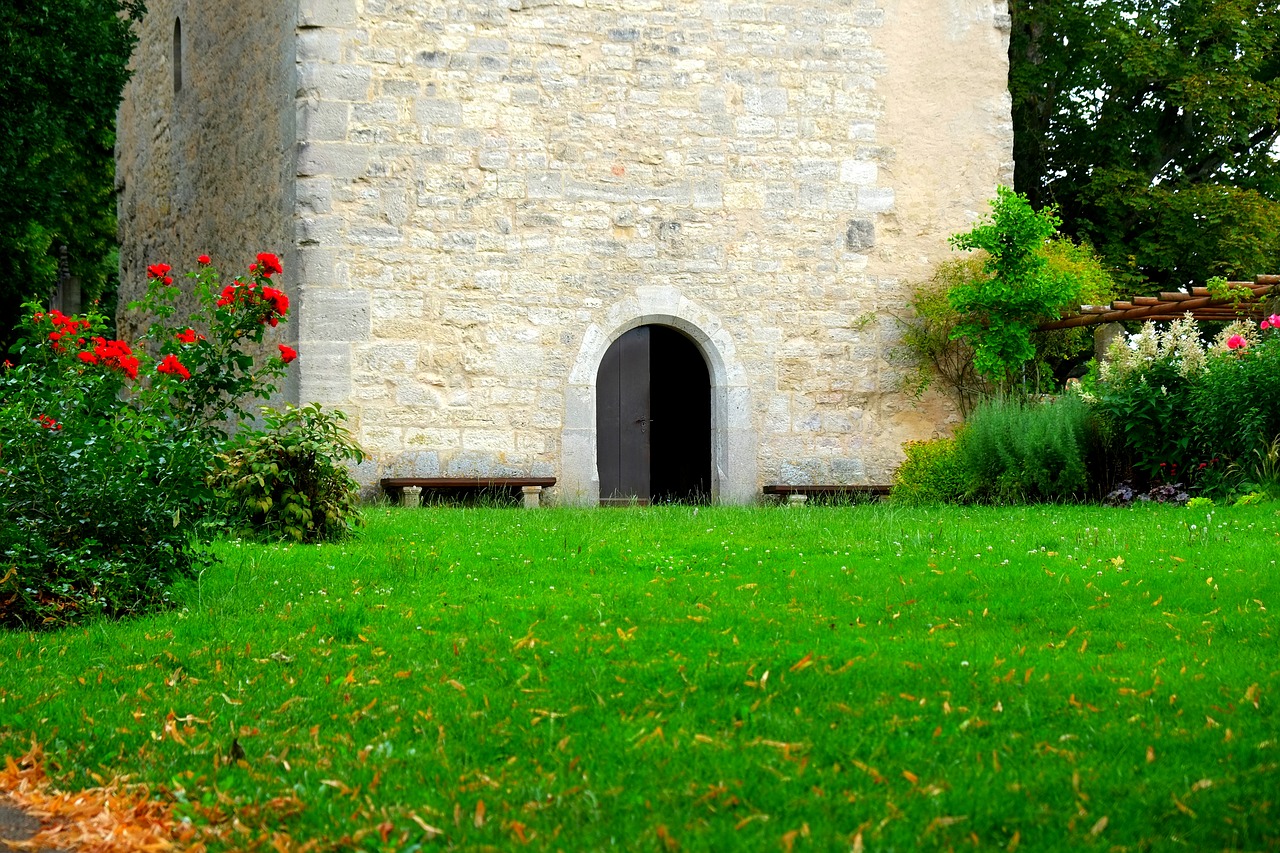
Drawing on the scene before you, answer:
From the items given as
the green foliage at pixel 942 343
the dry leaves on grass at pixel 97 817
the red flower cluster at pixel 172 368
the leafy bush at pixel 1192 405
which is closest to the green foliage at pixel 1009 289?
the green foliage at pixel 942 343

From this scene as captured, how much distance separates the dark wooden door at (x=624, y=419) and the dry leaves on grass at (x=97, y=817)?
29.2ft

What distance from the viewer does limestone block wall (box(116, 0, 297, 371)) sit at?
40.0 ft

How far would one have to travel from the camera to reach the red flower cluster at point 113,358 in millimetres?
6316

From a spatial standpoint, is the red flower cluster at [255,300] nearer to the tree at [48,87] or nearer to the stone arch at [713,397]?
the stone arch at [713,397]

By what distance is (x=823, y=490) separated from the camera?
1227 centimetres

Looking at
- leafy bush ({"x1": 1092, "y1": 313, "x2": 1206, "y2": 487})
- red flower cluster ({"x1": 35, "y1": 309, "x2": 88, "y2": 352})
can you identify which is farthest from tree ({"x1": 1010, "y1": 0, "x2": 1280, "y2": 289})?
red flower cluster ({"x1": 35, "y1": 309, "x2": 88, "y2": 352})

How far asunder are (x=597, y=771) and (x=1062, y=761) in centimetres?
118

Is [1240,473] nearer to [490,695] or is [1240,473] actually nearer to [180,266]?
[490,695]

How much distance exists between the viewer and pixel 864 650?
4500 mm

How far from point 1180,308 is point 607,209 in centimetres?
513

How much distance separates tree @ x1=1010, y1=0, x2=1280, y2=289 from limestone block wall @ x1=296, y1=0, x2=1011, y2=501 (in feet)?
17.7

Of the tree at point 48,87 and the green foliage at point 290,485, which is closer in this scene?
the green foliage at point 290,485

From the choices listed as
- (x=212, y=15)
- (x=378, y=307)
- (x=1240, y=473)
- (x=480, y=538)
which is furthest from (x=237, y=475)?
(x=212, y=15)

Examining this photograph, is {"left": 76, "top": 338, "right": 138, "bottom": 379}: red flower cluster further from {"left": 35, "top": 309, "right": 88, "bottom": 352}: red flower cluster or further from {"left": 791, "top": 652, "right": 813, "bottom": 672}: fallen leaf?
{"left": 791, "top": 652, "right": 813, "bottom": 672}: fallen leaf
